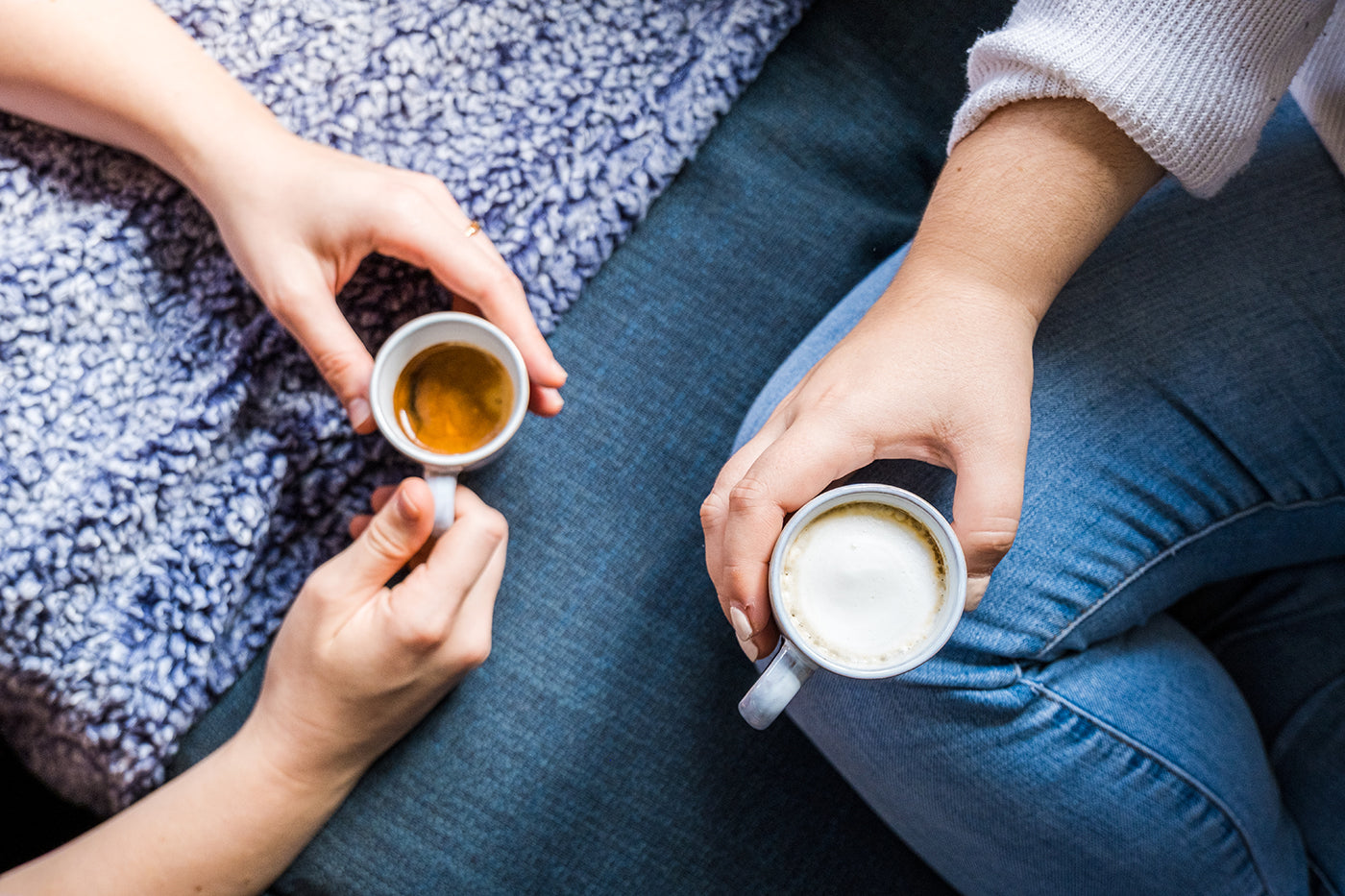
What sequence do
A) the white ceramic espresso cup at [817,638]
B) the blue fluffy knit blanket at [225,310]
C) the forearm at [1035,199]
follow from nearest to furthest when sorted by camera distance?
the white ceramic espresso cup at [817,638]
the forearm at [1035,199]
the blue fluffy knit blanket at [225,310]

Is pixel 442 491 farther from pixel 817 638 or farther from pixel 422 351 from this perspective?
pixel 817 638

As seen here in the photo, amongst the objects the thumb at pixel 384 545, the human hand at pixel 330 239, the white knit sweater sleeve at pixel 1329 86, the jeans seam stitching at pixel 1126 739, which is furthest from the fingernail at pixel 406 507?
the white knit sweater sleeve at pixel 1329 86

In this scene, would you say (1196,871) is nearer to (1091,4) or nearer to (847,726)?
(847,726)

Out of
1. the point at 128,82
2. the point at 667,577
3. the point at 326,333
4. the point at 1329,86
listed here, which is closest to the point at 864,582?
the point at 667,577

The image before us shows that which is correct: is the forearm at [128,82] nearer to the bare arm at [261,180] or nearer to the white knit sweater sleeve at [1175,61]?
the bare arm at [261,180]

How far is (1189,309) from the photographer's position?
872 millimetres

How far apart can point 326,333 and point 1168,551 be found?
2.89ft

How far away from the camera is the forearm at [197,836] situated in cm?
87

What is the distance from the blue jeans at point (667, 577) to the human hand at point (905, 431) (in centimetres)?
25

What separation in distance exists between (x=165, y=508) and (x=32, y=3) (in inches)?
20.3

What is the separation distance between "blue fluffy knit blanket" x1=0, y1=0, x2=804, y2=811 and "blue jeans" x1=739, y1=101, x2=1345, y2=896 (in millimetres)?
403

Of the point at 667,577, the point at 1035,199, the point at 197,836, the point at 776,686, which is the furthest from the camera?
the point at 667,577

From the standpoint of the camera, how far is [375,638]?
2.82 ft

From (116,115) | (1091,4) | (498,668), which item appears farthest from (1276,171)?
(116,115)
